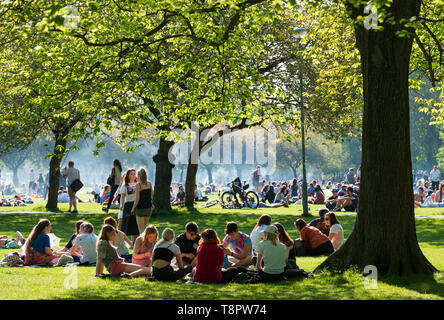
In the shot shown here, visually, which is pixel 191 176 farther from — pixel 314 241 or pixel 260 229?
pixel 260 229

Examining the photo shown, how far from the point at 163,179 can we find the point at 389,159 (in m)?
17.2

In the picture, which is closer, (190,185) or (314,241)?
(314,241)

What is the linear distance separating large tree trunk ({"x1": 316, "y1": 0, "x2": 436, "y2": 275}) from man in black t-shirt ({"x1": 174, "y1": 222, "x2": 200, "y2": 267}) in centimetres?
305

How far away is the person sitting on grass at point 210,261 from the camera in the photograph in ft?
35.2

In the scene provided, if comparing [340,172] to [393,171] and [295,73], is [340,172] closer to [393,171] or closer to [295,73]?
[295,73]

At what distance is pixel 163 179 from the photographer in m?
27.0

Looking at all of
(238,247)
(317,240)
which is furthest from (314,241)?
(238,247)

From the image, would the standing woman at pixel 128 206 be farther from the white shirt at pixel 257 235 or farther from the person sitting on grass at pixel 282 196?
the person sitting on grass at pixel 282 196

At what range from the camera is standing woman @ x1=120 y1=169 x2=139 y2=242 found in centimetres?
1568

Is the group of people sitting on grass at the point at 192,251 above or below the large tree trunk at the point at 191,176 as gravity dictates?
below

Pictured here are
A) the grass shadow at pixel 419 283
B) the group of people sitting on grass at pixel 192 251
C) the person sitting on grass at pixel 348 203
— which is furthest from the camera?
the person sitting on grass at pixel 348 203

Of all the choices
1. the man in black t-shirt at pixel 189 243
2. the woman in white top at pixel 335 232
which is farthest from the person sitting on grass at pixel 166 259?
the woman in white top at pixel 335 232

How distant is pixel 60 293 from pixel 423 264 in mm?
5472

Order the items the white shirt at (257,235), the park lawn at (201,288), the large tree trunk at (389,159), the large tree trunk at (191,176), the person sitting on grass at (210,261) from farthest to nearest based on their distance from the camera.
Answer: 1. the large tree trunk at (191,176)
2. the white shirt at (257,235)
3. the person sitting on grass at (210,261)
4. the large tree trunk at (389,159)
5. the park lawn at (201,288)
